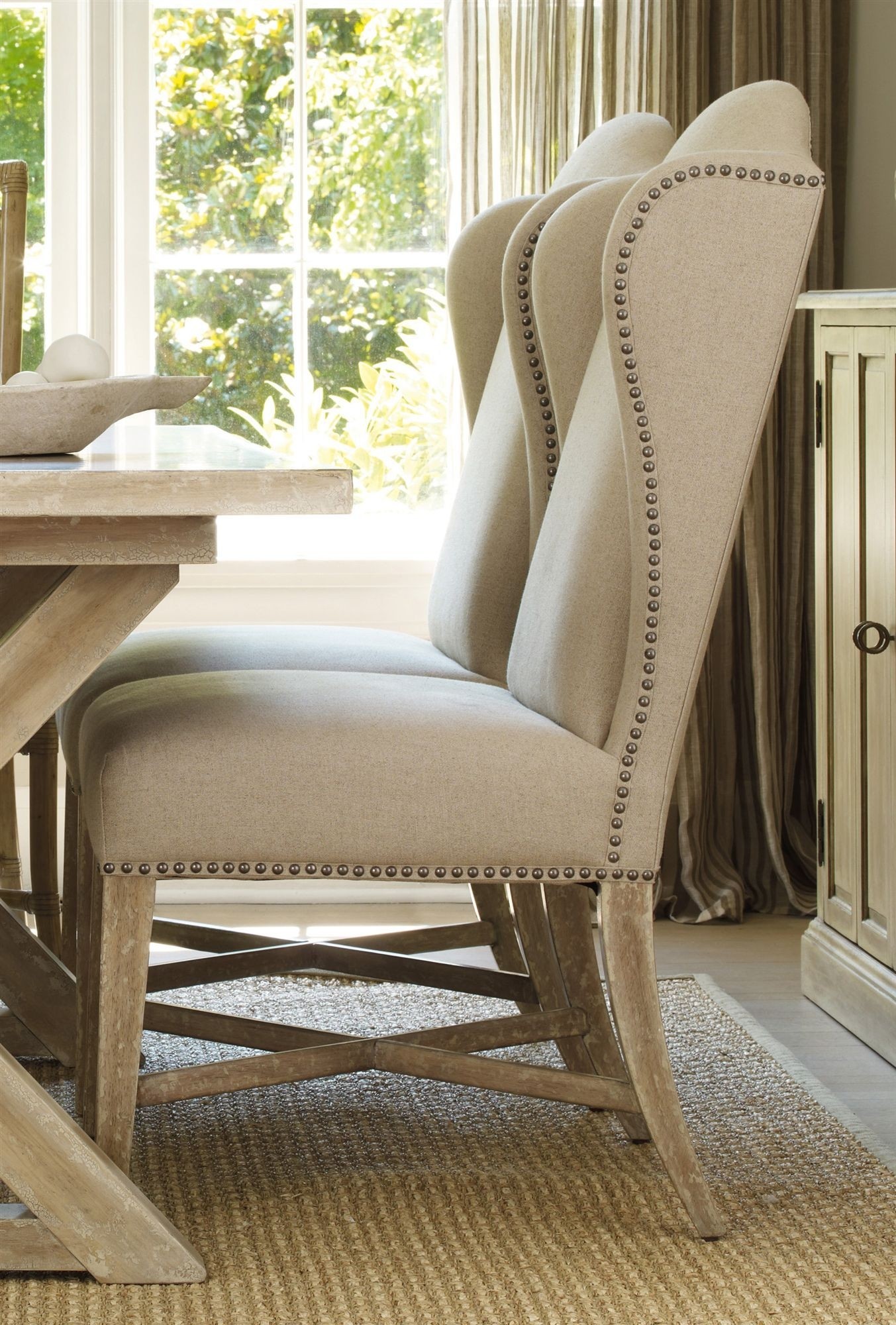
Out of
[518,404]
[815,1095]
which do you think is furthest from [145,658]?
[815,1095]

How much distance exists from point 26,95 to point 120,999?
2404 millimetres

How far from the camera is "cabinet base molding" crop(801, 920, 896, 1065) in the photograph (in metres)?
2.26

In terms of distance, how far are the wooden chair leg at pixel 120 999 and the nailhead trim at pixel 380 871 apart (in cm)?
2

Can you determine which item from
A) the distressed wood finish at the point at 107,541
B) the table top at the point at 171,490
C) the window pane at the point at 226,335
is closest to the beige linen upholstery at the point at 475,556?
the distressed wood finish at the point at 107,541

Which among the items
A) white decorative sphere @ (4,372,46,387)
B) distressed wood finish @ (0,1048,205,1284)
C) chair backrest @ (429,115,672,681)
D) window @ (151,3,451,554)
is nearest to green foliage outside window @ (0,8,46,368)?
window @ (151,3,451,554)

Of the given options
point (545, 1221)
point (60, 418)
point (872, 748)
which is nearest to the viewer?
point (60, 418)

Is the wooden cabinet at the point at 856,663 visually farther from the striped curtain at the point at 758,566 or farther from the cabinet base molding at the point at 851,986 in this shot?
the striped curtain at the point at 758,566

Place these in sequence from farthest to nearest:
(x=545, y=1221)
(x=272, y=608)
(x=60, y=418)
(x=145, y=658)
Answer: (x=272, y=608), (x=145, y=658), (x=545, y=1221), (x=60, y=418)

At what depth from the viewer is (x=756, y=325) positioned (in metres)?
1.53

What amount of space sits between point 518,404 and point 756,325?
0.66 meters

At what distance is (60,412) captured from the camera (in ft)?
4.66

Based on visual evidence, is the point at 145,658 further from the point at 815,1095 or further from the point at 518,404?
the point at 815,1095

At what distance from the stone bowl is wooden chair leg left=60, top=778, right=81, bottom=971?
73 centimetres

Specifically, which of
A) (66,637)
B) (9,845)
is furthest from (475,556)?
(9,845)
